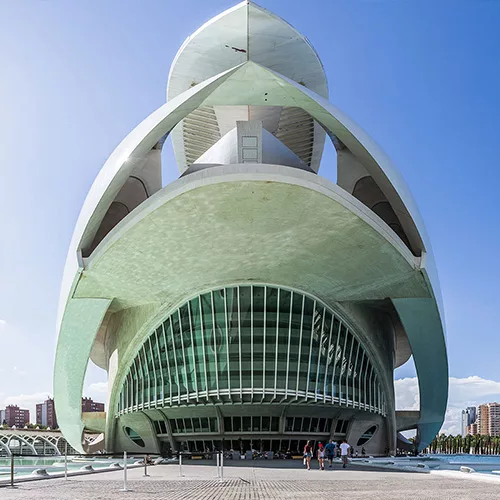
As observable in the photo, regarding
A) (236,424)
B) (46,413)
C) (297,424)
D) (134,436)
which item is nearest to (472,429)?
(46,413)

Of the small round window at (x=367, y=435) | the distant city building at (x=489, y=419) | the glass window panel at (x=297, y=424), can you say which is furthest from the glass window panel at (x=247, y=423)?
the distant city building at (x=489, y=419)

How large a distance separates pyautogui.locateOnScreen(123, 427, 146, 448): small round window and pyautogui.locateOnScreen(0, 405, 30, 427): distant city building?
112880mm

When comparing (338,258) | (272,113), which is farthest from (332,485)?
(272,113)

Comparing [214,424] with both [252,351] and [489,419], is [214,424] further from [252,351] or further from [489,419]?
[489,419]

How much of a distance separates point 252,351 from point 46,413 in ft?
397

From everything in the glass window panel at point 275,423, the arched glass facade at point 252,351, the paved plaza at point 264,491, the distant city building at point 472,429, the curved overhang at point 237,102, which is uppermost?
the curved overhang at point 237,102

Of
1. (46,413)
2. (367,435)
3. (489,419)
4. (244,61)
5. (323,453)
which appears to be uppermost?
(244,61)

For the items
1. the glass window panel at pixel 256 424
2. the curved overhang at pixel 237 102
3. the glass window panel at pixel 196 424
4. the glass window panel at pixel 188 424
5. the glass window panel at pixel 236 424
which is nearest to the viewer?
the curved overhang at pixel 237 102

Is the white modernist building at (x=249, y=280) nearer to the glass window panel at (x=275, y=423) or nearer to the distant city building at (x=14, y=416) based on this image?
the glass window panel at (x=275, y=423)

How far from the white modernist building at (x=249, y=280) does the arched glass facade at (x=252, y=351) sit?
0.08 metres

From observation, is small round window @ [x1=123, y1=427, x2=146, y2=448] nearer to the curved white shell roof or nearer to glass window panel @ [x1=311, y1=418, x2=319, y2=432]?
glass window panel @ [x1=311, y1=418, x2=319, y2=432]

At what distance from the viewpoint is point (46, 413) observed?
143 m

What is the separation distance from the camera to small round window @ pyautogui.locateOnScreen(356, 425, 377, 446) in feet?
135

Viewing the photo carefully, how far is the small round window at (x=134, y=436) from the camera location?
41.2 meters
